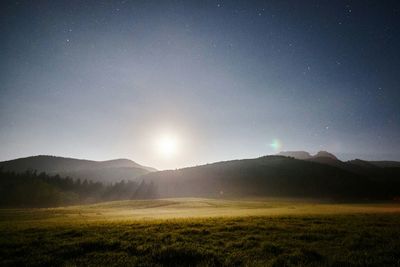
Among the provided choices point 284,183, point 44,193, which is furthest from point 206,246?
point 284,183

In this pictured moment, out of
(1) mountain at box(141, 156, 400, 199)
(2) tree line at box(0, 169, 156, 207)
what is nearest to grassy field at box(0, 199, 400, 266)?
(2) tree line at box(0, 169, 156, 207)

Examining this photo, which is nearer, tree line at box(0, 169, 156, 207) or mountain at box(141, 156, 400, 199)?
tree line at box(0, 169, 156, 207)

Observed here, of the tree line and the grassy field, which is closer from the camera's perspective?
the grassy field

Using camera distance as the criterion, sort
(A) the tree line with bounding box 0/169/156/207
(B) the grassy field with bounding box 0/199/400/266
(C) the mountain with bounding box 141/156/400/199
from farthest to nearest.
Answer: (C) the mountain with bounding box 141/156/400/199 < (A) the tree line with bounding box 0/169/156/207 < (B) the grassy field with bounding box 0/199/400/266

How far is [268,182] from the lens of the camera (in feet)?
522

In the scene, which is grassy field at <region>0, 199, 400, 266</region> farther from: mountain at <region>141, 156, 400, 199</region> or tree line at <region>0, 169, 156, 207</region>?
mountain at <region>141, 156, 400, 199</region>

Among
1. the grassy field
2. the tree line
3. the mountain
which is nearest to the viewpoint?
the grassy field

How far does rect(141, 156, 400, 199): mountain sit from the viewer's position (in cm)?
13588

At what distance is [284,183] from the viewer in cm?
15262

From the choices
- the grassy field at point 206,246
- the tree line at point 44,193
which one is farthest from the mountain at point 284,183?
the grassy field at point 206,246

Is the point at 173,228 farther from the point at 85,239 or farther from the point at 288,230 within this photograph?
the point at 288,230

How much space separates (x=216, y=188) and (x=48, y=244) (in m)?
158

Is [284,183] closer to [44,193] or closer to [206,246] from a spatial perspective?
[44,193]

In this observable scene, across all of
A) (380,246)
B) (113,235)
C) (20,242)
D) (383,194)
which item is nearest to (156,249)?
(113,235)
